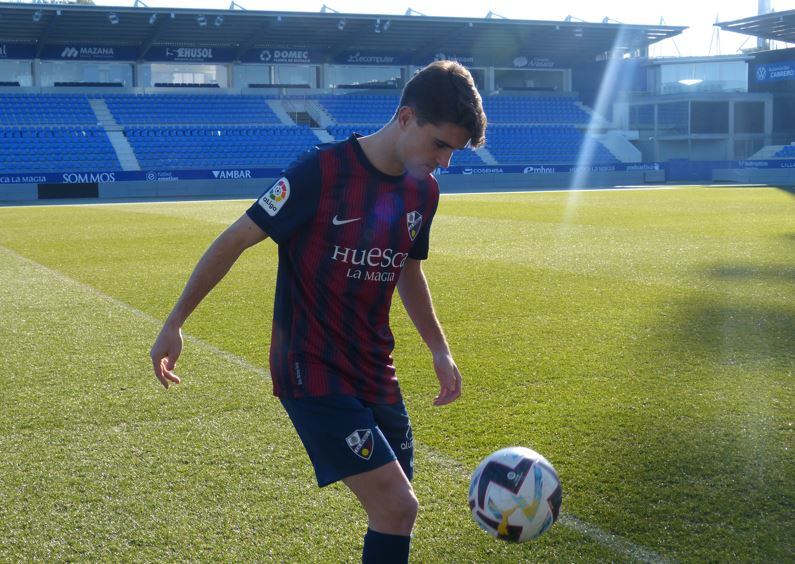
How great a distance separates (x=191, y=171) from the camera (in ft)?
117

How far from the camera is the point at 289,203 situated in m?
2.86

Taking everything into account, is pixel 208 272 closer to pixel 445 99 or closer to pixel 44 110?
pixel 445 99

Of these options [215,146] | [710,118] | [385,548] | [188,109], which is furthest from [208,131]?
[385,548]

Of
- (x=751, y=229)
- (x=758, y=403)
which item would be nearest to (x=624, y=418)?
(x=758, y=403)

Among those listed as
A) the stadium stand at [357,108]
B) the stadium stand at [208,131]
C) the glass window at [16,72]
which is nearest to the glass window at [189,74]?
the stadium stand at [208,131]

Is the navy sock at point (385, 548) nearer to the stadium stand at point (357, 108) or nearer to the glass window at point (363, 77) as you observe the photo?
the stadium stand at point (357, 108)

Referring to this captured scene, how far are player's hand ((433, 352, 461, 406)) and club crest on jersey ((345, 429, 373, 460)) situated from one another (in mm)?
656

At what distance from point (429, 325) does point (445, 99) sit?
3.28 ft

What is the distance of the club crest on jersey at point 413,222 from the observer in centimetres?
304

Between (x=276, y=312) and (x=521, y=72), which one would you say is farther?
(x=521, y=72)

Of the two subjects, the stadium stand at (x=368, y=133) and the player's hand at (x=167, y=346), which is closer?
the player's hand at (x=167, y=346)

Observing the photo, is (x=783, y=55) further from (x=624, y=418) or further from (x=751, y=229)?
(x=624, y=418)

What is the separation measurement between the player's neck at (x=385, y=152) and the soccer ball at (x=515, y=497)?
1064 millimetres

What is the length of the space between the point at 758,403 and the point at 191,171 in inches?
1261
